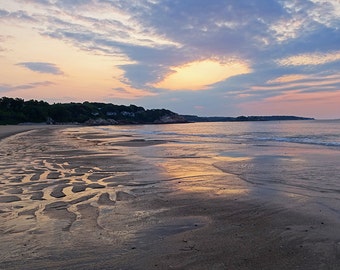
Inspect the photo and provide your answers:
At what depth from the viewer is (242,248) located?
453 centimetres

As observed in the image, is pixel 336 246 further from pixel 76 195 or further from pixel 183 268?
pixel 76 195

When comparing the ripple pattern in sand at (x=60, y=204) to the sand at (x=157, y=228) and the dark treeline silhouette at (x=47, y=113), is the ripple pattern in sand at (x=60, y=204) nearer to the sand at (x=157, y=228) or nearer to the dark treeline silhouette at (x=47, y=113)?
the sand at (x=157, y=228)

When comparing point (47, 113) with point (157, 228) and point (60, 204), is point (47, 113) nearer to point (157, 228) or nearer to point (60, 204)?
point (60, 204)

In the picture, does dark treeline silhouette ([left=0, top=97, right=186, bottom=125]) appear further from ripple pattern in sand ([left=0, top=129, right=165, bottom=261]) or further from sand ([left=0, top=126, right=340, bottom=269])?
sand ([left=0, top=126, right=340, bottom=269])

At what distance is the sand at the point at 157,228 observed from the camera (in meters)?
4.17

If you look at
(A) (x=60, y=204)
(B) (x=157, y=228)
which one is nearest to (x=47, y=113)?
(A) (x=60, y=204)

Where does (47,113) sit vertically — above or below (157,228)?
above

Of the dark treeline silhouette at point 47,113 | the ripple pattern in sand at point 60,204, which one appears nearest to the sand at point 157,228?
the ripple pattern in sand at point 60,204

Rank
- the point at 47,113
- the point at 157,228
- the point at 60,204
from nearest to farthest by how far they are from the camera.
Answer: the point at 157,228, the point at 60,204, the point at 47,113

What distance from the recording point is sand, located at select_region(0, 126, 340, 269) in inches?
164

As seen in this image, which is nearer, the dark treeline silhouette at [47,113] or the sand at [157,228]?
the sand at [157,228]

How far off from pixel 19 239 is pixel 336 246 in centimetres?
427

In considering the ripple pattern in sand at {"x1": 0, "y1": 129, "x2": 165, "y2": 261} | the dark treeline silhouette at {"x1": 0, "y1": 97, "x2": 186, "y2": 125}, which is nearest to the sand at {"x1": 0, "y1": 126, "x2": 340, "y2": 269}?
the ripple pattern in sand at {"x1": 0, "y1": 129, "x2": 165, "y2": 261}

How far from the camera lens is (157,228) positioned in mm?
5488
